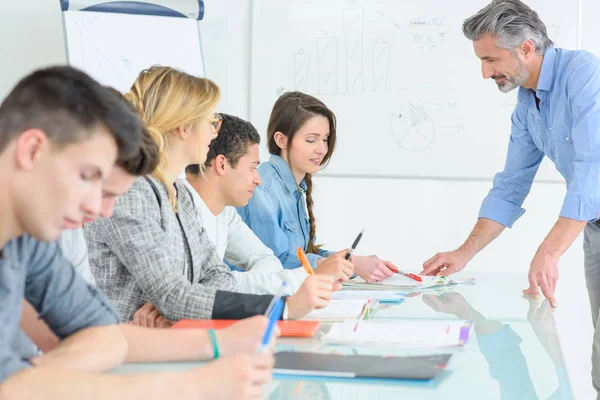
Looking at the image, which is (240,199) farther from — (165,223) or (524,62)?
(524,62)

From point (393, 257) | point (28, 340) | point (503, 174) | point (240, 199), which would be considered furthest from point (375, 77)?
point (28, 340)

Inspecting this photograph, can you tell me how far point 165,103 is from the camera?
167cm

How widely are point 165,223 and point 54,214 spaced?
2.34ft

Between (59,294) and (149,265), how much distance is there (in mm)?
387

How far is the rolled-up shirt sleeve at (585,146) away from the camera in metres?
2.03

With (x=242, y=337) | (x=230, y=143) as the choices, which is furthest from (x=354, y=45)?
(x=242, y=337)

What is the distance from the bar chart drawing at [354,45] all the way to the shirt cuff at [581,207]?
1.71m

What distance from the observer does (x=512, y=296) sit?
6.59 feet

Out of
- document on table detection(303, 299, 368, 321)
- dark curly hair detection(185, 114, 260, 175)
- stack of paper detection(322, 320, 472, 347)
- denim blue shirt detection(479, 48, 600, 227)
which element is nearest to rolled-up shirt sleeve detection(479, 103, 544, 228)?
denim blue shirt detection(479, 48, 600, 227)

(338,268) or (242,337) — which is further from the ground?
(242,337)

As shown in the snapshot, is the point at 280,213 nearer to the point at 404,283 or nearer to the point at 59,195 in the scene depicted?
the point at 404,283

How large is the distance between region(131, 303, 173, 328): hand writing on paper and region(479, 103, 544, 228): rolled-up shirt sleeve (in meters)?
1.39

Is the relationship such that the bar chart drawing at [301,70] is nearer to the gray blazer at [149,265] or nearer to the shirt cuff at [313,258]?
the shirt cuff at [313,258]

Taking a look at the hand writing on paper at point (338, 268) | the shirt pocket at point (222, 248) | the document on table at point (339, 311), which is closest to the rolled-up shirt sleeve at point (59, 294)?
the document on table at point (339, 311)
